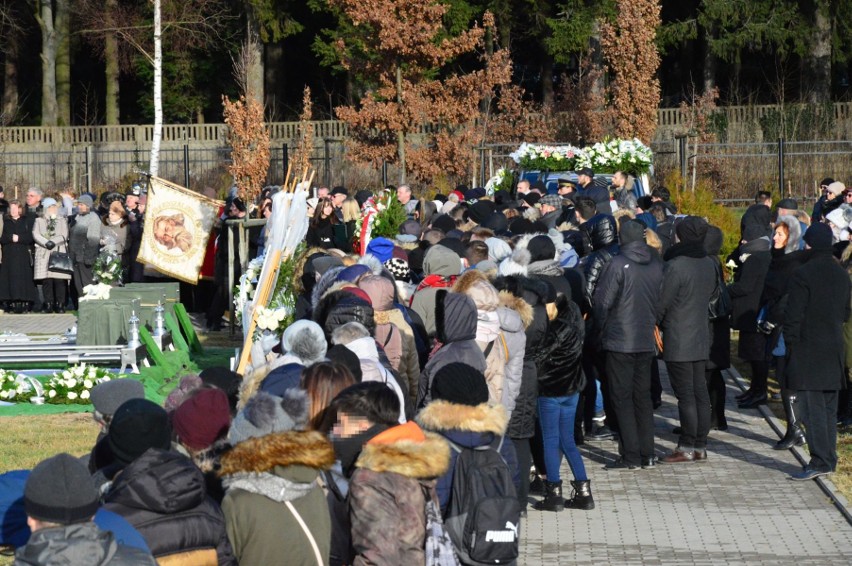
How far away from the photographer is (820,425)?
33.7 feet

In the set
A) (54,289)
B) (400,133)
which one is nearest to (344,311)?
(54,289)

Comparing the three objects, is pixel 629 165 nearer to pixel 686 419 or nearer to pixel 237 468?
pixel 686 419

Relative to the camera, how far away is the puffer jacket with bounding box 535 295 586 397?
9445 millimetres

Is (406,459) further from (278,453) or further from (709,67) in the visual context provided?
(709,67)

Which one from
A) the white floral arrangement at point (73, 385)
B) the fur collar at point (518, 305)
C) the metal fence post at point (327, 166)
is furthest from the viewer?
the metal fence post at point (327, 166)

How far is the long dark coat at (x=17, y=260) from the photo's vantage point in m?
21.3

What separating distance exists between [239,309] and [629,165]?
33.6 ft

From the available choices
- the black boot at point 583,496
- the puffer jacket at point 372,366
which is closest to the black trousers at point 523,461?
the black boot at point 583,496

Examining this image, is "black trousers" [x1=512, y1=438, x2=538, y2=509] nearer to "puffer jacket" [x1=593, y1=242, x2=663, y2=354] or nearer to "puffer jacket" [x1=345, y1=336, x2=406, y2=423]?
"puffer jacket" [x1=345, y1=336, x2=406, y2=423]

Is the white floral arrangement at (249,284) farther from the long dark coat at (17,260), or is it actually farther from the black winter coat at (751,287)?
the long dark coat at (17,260)

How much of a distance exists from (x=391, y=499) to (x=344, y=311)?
9.22 feet

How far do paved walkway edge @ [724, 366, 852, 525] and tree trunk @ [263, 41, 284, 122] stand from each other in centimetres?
3916

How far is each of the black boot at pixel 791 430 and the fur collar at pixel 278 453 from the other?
6.96 meters

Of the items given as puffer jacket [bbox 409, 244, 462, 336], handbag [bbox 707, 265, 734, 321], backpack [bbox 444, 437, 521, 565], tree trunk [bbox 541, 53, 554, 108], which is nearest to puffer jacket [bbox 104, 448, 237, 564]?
backpack [bbox 444, 437, 521, 565]
